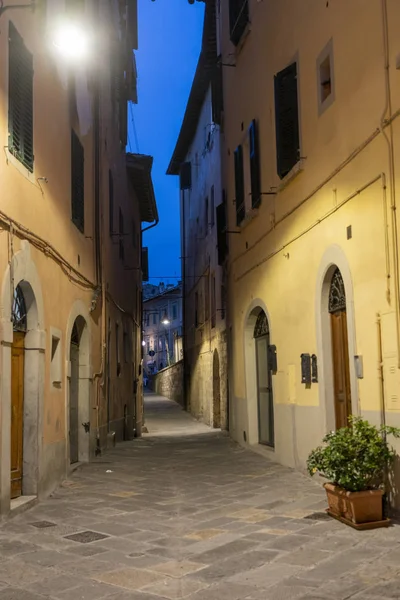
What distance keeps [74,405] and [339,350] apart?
504 centimetres

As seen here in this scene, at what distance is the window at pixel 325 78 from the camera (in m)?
7.91

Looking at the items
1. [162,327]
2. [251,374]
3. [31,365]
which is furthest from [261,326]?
[162,327]

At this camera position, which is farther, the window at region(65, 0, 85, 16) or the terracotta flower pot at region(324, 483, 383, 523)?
the window at region(65, 0, 85, 16)

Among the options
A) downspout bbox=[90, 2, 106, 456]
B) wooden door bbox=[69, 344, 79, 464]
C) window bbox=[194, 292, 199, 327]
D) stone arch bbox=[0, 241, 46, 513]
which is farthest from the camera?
window bbox=[194, 292, 199, 327]

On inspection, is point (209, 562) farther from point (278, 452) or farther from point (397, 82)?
point (278, 452)

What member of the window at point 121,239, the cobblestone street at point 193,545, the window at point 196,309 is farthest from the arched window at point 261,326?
the window at point 196,309

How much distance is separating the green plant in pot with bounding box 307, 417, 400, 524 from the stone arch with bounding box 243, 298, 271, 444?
6.18 m

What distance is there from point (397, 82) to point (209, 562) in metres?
4.48

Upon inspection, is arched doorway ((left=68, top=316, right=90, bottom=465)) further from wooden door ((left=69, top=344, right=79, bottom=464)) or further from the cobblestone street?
the cobblestone street

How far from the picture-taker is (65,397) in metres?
9.51

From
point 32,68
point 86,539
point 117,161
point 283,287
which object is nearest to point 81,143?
point 32,68

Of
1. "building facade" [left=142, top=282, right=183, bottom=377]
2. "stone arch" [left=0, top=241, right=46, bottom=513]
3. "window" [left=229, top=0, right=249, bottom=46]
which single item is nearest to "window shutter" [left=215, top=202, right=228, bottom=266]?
"window" [left=229, top=0, right=249, bottom=46]

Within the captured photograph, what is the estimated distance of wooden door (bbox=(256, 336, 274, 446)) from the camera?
11.6m

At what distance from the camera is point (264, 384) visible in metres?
12.1
